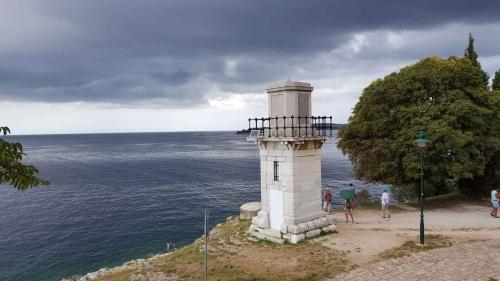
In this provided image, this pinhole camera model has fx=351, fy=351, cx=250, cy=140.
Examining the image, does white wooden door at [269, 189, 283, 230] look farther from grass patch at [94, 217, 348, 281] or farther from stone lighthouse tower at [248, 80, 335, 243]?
grass patch at [94, 217, 348, 281]

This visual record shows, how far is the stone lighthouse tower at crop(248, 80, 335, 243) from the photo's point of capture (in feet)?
61.0

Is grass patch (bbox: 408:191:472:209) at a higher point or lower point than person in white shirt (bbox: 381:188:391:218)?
lower

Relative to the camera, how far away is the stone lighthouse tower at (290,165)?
18594 mm

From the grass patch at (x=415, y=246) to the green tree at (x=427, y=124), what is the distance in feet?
24.0

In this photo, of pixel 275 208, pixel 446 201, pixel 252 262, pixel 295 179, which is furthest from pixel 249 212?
pixel 446 201

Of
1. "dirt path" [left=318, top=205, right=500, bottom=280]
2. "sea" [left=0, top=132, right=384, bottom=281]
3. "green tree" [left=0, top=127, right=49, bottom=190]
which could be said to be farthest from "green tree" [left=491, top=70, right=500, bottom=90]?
"green tree" [left=0, top=127, right=49, bottom=190]

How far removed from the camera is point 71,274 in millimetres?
29625

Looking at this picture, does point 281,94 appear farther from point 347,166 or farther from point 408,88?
point 347,166

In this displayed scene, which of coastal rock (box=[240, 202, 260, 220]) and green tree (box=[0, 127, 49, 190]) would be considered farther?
coastal rock (box=[240, 202, 260, 220])

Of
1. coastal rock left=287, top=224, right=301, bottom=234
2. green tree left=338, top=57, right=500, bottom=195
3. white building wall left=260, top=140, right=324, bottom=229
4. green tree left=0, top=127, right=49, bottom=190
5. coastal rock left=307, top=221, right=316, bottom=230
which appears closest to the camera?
green tree left=0, top=127, right=49, bottom=190

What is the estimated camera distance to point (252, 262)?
1614 centimetres

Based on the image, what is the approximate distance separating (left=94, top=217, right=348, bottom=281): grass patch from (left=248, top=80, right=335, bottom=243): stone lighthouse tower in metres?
1.13

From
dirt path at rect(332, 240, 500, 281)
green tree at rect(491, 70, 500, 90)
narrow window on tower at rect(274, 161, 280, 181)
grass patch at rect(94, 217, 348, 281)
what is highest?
green tree at rect(491, 70, 500, 90)

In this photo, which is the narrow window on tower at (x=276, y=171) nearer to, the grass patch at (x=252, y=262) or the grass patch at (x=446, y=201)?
the grass patch at (x=252, y=262)
